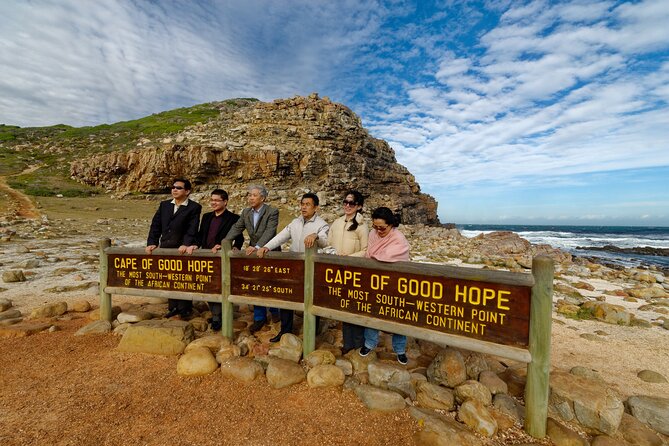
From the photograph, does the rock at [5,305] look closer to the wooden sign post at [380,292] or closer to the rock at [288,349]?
the wooden sign post at [380,292]

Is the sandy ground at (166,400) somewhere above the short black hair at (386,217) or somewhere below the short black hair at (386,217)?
below

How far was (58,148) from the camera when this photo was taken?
49156 millimetres

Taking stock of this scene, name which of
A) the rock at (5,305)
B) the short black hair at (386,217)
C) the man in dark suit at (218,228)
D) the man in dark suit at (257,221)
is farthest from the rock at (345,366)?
the rock at (5,305)

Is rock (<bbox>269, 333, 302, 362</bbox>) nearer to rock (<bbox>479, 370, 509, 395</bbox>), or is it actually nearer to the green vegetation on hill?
rock (<bbox>479, 370, 509, 395</bbox>)

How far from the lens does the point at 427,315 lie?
374cm

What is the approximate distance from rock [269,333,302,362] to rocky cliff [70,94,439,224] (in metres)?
26.2

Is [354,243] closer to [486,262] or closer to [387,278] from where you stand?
[387,278]

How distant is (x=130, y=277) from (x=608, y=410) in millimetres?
7014

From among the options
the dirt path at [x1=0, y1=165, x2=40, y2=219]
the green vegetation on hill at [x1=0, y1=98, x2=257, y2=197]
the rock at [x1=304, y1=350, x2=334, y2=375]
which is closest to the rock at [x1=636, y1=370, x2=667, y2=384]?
Result: the rock at [x1=304, y1=350, x2=334, y2=375]

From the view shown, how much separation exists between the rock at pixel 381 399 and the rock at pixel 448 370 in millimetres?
697

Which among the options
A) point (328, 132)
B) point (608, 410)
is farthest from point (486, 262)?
point (328, 132)

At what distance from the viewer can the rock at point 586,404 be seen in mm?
3289

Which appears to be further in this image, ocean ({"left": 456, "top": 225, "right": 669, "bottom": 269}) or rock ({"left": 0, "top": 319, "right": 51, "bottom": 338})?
ocean ({"left": 456, "top": 225, "right": 669, "bottom": 269})

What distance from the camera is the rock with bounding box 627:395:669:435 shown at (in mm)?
3492
